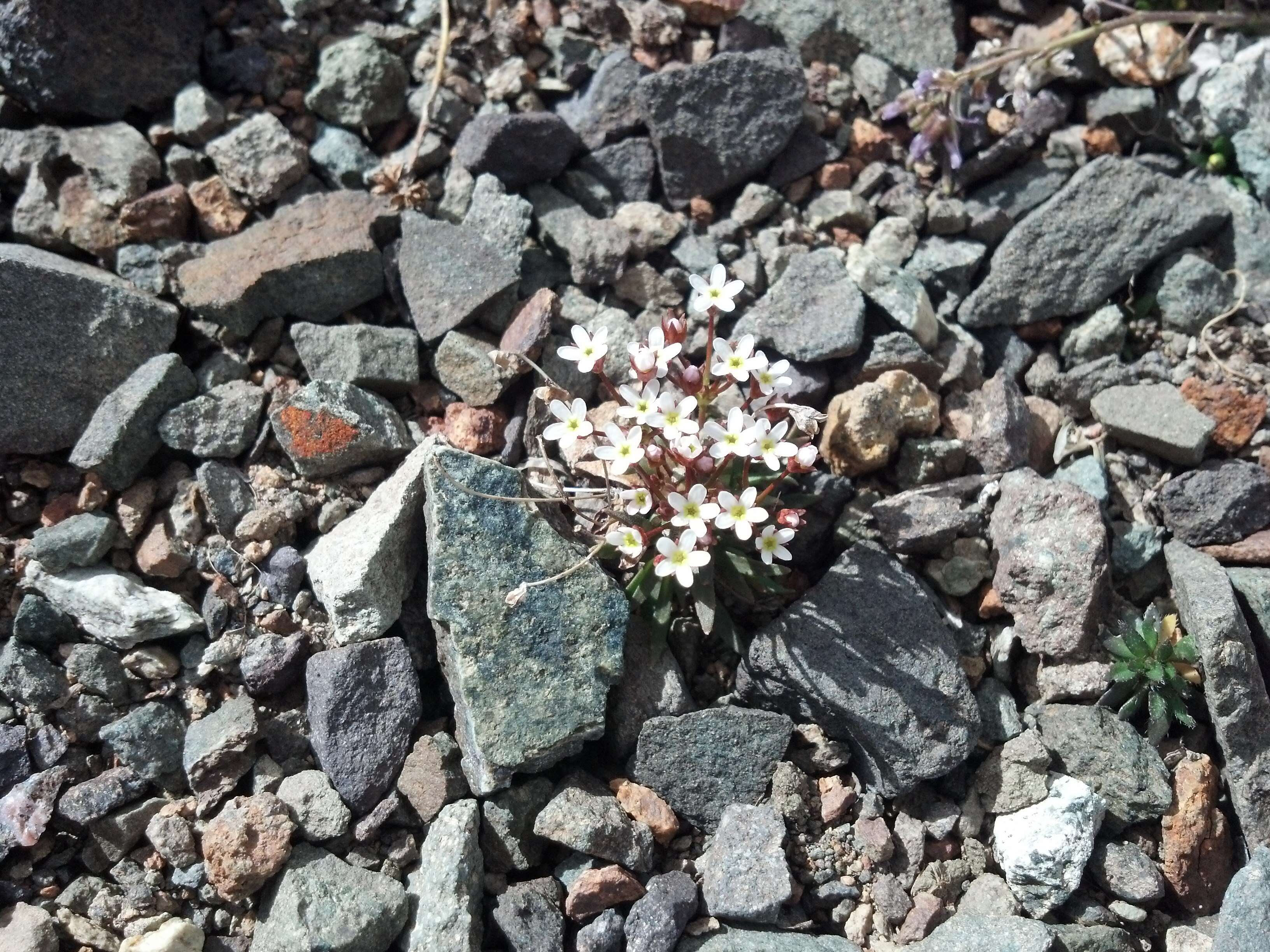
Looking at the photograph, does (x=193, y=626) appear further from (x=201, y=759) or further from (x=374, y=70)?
(x=374, y=70)

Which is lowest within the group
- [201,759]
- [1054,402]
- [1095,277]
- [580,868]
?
[580,868]

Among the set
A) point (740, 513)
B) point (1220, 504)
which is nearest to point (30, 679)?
point (740, 513)

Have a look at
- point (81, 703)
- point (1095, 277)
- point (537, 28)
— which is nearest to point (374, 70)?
point (537, 28)

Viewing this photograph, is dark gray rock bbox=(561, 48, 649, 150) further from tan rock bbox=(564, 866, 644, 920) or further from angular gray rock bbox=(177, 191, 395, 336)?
tan rock bbox=(564, 866, 644, 920)

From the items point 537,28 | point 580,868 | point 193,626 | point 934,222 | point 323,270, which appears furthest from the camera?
point 537,28

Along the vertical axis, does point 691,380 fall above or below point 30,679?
above

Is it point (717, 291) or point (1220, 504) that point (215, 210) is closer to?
point (717, 291)
